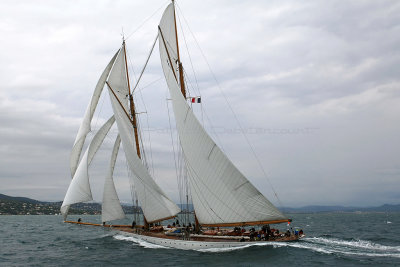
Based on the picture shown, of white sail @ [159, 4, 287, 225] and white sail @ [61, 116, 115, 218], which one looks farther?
white sail @ [61, 116, 115, 218]

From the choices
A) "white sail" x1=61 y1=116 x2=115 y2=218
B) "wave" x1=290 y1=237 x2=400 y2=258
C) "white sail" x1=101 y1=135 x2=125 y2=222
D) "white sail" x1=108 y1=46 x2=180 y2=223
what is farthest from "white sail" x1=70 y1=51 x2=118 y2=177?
"wave" x1=290 y1=237 x2=400 y2=258

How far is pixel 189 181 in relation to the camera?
1232 inches

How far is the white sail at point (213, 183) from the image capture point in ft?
92.5

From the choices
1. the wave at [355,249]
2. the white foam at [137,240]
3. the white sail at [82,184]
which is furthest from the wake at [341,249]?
the white sail at [82,184]

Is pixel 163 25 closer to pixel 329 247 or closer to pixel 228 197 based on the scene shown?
pixel 228 197

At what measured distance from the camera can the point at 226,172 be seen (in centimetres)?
2827

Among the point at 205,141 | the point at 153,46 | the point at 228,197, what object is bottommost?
the point at 228,197

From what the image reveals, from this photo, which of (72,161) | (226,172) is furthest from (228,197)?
(72,161)

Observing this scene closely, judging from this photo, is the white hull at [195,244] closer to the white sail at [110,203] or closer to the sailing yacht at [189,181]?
the sailing yacht at [189,181]

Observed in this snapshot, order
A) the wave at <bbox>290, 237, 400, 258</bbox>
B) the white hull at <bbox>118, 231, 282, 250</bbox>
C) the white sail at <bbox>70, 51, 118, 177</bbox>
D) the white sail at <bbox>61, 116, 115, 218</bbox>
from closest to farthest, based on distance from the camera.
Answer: the wave at <bbox>290, 237, 400, 258</bbox>
the white hull at <bbox>118, 231, 282, 250</bbox>
the white sail at <bbox>61, 116, 115, 218</bbox>
the white sail at <bbox>70, 51, 118, 177</bbox>

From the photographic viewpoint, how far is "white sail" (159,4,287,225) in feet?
92.5

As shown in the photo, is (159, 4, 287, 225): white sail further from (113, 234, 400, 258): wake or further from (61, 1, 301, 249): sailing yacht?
(113, 234, 400, 258): wake

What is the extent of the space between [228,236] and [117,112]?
1621 centimetres

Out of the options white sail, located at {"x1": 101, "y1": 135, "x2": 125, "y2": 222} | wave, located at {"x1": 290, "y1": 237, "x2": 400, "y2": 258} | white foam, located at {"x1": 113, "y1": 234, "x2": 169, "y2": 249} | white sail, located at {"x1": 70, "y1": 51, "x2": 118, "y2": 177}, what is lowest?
wave, located at {"x1": 290, "y1": 237, "x2": 400, "y2": 258}
